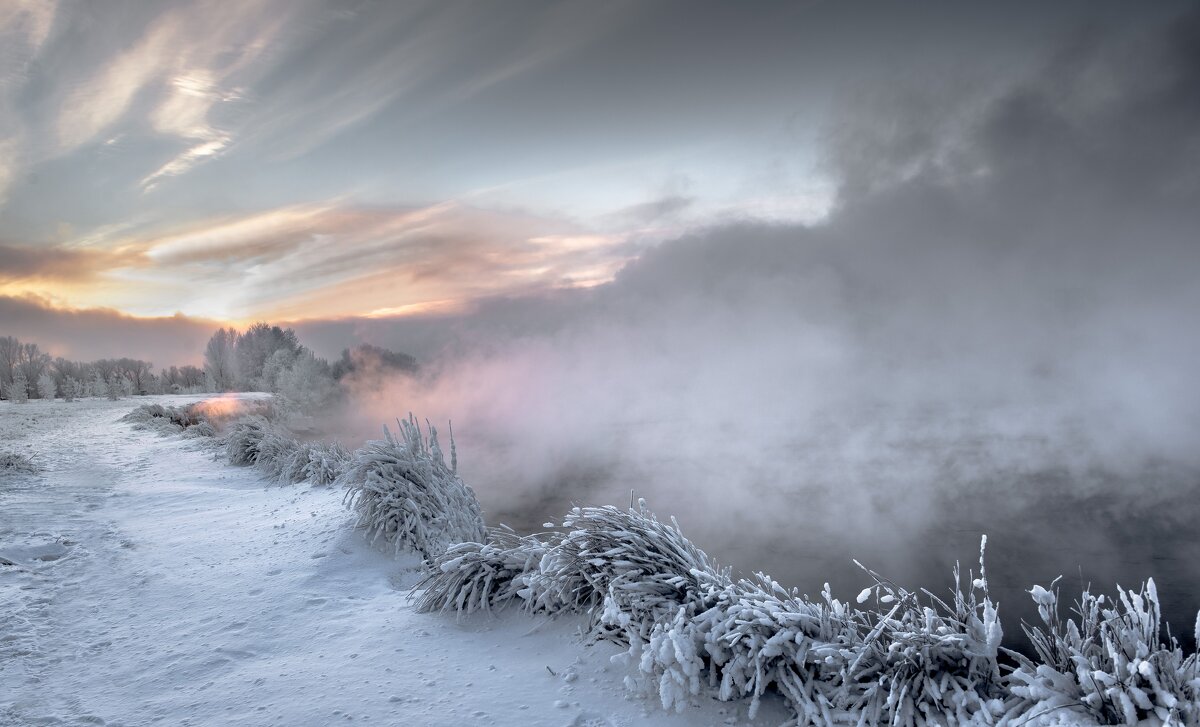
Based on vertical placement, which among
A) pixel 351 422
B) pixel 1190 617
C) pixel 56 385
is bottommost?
pixel 1190 617

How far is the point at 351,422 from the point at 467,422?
29.4 ft

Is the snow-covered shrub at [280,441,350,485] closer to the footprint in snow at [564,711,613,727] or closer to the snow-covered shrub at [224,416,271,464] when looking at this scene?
the snow-covered shrub at [224,416,271,464]

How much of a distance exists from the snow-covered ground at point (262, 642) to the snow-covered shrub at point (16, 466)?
564 cm

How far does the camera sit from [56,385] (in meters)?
57.6

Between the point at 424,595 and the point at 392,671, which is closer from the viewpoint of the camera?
the point at 392,671

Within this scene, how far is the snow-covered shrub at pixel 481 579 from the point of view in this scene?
4.03 m

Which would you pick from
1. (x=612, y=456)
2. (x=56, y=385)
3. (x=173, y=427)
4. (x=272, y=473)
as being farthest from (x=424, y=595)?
(x=56, y=385)

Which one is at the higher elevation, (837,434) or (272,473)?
(272,473)

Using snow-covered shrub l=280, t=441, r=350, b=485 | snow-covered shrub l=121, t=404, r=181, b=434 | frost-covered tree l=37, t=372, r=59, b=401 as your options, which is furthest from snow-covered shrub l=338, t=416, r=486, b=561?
frost-covered tree l=37, t=372, r=59, b=401

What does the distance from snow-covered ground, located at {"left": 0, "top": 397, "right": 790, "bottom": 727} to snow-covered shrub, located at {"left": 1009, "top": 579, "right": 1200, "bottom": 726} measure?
1101 mm

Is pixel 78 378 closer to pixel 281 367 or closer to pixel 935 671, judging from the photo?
pixel 281 367

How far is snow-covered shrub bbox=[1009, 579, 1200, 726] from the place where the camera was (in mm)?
2006

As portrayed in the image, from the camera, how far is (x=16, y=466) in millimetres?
11766

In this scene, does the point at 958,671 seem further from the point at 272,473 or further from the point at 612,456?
the point at 612,456
